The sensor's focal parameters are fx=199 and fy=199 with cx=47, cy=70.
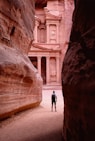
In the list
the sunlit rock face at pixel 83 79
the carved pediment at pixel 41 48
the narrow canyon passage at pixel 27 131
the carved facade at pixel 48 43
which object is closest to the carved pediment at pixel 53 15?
the carved facade at pixel 48 43

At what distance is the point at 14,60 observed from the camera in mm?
8484

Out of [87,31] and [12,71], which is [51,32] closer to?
[12,71]

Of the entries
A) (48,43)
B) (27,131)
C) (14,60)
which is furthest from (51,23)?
(27,131)

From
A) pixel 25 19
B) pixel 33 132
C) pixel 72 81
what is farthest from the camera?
pixel 25 19

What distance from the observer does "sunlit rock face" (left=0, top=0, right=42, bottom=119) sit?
773cm

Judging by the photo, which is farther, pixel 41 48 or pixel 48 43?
pixel 48 43

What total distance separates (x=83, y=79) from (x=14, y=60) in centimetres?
521

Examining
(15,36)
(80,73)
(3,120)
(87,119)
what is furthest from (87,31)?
(15,36)

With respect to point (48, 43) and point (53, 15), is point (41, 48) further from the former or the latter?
point (53, 15)

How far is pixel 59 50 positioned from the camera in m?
36.3

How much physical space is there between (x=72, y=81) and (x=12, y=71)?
432 centimetres

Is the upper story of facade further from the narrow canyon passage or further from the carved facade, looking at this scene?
the narrow canyon passage

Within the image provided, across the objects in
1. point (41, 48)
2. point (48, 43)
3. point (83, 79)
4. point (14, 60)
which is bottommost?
point (83, 79)

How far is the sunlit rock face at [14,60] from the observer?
7.73m
